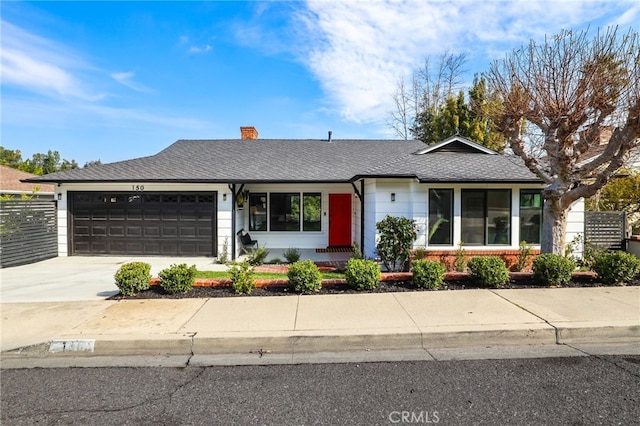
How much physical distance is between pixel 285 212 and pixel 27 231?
7.84m

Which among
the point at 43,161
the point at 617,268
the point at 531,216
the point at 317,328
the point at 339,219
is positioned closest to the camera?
the point at 317,328

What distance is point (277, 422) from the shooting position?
2.80 m

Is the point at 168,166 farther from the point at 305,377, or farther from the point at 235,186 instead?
the point at 305,377

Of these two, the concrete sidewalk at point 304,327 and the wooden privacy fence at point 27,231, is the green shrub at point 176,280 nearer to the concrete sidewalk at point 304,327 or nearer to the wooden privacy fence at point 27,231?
the concrete sidewalk at point 304,327

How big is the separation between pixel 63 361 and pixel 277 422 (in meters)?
2.93

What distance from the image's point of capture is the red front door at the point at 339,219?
12789 mm

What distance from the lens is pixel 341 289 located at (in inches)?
252

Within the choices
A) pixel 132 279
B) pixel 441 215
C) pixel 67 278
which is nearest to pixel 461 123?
pixel 441 215

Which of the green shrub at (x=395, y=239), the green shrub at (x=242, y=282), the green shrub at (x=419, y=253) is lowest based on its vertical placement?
the green shrub at (x=242, y=282)

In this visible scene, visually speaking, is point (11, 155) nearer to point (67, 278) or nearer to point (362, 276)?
point (67, 278)

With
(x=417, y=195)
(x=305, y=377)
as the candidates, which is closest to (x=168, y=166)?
(x=417, y=195)

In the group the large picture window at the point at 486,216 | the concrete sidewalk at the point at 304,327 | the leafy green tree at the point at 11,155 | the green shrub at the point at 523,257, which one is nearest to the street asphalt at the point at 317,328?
the concrete sidewalk at the point at 304,327

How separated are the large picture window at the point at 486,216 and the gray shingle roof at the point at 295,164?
585 mm

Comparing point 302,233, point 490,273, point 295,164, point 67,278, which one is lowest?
point 67,278
